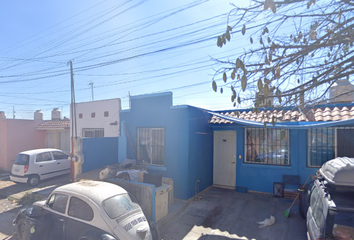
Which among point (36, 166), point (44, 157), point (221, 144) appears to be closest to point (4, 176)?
point (44, 157)

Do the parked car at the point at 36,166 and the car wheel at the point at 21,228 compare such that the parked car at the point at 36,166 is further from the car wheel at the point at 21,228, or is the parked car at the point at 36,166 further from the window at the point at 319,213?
the window at the point at 319,213

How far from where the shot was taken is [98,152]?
28.3 feet

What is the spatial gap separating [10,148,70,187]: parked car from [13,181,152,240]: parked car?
5732mm

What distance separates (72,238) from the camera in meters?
4.04

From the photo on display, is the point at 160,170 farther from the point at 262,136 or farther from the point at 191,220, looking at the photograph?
the point at 262,136

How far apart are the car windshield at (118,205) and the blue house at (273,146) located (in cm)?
369

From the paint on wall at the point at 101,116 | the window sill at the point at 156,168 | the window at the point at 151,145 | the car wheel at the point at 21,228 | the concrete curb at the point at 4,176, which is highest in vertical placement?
the paint on wall at the point at 101,116

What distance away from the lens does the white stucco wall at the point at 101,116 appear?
34.9 feet

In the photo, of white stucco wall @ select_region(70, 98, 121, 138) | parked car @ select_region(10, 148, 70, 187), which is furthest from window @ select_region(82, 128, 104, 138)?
parked car @ select_region(10, 148, 70, 187)

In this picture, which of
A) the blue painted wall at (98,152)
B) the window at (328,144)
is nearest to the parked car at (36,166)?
the blue painted wall at (98,152)

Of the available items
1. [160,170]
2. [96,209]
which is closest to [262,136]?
[160,170]

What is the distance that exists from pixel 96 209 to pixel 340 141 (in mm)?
7251

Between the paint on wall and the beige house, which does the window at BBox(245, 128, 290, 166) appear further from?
the beige house

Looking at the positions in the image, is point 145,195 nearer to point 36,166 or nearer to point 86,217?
point 86,217
